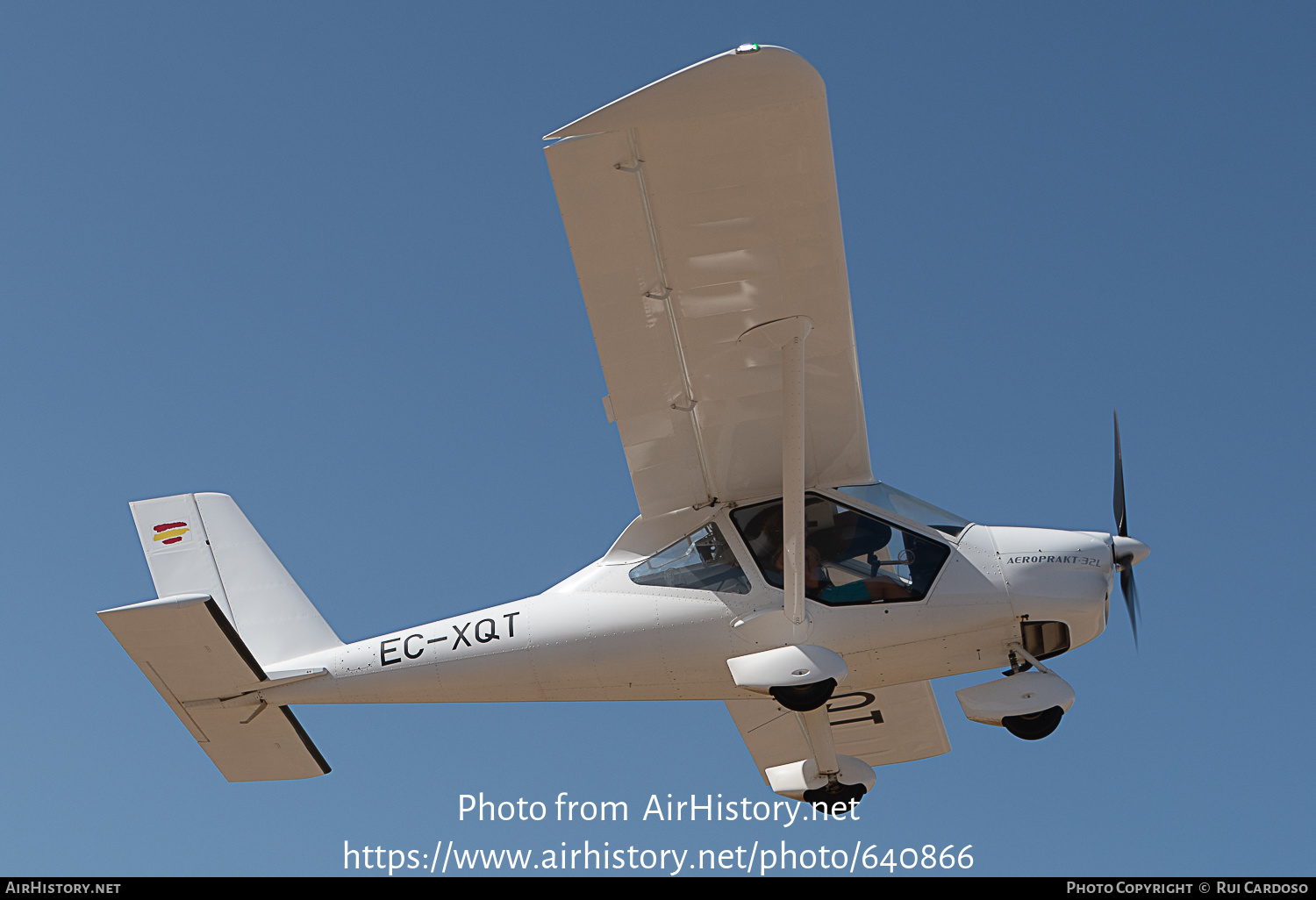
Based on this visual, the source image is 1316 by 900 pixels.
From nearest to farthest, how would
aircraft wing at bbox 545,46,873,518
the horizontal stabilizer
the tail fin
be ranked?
aircraft wing at bbox 545,46,873,518 → the horizontal stabilizer → the tail fin

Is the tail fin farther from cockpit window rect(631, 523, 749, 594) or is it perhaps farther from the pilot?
the pilot

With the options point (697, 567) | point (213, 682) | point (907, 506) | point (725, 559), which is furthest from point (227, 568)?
point (907, 506)

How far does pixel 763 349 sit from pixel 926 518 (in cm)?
179

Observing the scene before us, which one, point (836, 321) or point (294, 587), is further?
point (294, 587)

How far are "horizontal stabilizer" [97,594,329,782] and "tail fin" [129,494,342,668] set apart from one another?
2.75 ft

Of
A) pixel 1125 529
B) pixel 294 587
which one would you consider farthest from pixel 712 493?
pixel 294 587

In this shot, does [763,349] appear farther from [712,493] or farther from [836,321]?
[712,493]

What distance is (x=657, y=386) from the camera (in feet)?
28.4

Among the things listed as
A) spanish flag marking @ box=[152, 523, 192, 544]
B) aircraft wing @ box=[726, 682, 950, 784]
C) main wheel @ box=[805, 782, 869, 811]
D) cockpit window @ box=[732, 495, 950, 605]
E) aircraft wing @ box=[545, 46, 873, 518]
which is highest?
aircraft wing @ box=[545, 46, 873, 518]

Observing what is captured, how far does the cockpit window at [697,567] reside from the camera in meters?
8.83

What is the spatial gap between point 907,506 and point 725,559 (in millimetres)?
1415

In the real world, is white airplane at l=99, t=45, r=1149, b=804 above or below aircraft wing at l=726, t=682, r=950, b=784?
above

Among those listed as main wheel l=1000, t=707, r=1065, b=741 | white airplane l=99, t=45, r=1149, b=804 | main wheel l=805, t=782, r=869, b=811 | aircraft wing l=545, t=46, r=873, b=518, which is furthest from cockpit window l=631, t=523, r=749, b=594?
main wheel l=1000, t=707, r=1065, b=741

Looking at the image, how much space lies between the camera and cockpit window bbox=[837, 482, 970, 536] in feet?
28.9
